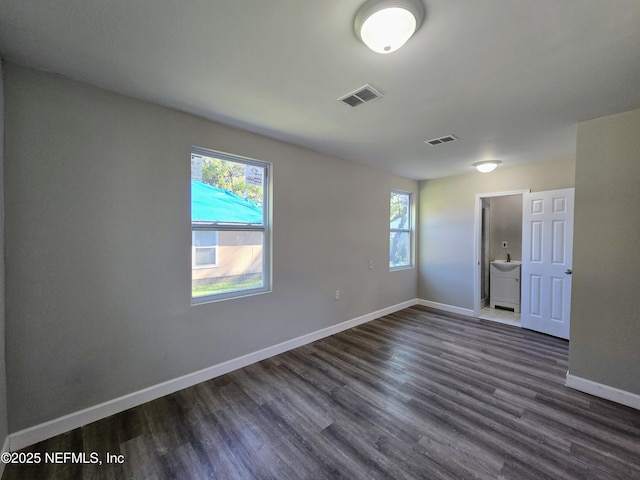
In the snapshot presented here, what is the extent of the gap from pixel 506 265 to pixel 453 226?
4.11 ft

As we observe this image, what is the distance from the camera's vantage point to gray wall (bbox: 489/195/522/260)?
5.03 meters

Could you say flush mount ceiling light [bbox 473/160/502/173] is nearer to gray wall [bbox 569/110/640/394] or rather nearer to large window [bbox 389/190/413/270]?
gray wall [bbox 569/110/640/394]

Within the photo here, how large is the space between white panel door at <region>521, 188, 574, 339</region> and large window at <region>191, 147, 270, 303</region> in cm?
393

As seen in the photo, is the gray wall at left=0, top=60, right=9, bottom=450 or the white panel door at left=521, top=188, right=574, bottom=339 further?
the white panel door at left=521, top=188, right=574, bottom=339

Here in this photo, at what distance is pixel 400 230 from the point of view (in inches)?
195

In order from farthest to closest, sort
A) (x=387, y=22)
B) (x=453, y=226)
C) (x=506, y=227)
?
(x=506, y=227), (x=453, y=226), (x=387, y=22)

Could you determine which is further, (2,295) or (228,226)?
(228,226)

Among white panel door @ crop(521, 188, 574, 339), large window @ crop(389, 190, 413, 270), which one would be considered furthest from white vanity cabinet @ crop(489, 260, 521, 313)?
large window @ crop(389, 190, 413, 270)

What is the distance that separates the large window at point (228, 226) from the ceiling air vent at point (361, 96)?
123 cm

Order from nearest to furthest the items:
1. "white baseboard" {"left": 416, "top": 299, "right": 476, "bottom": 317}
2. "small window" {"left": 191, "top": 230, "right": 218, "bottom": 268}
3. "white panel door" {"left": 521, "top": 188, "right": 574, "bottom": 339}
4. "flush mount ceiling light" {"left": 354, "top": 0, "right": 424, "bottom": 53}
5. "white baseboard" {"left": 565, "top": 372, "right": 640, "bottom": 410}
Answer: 1. "flush mount ceiling light" {"left": 354, "top": 0, "right": 424, "bottom": 53}
2. "white baseboard" {"left": 565, "top": 372, "right": 640, "bottom": 410}
3. "small window" {"left": 191, "top": 230, "right": 218, "bottom": 268}
4. "white panel door" {"left": 521, "top": 188, "right": 574, "bottom": 339}
5. "white baseboard" {"left": 416, "top": 299, "right": 476, "bottom": 317}

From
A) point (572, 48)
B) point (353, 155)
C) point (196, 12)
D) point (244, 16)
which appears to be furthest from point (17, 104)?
point (572, 48)

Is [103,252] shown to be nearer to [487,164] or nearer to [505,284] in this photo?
[487,164]

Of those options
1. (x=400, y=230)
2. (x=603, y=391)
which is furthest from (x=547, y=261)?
(x=400, y=230)

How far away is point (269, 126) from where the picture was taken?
8.52 ft
